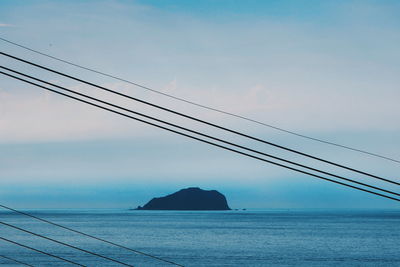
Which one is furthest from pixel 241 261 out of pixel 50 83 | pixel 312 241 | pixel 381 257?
pixel 50 83

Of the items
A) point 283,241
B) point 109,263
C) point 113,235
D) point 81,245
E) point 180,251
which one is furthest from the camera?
point 113,235

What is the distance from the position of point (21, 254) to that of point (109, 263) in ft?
57.1

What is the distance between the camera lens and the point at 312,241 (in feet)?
422

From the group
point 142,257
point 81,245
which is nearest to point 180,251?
point 142,257

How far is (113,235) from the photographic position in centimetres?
14900

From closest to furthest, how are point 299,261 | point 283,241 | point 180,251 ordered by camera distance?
point 299,261 → point 180,251 → point 283,241

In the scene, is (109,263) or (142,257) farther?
(142,257)

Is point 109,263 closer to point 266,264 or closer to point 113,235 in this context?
point 266,264

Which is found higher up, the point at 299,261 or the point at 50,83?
the point at 50,83

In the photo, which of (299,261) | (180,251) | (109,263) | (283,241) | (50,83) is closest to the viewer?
(50,83)

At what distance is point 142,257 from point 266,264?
66.4ft

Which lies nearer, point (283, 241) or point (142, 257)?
point (142, 257)

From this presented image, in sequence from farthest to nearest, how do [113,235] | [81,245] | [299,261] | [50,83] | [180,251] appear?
1. [113,235]
2. [81,245]
3. [180,251]
4. [299,261]
5. [50,83]

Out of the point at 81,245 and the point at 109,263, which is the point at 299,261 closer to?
the point at 109,263
